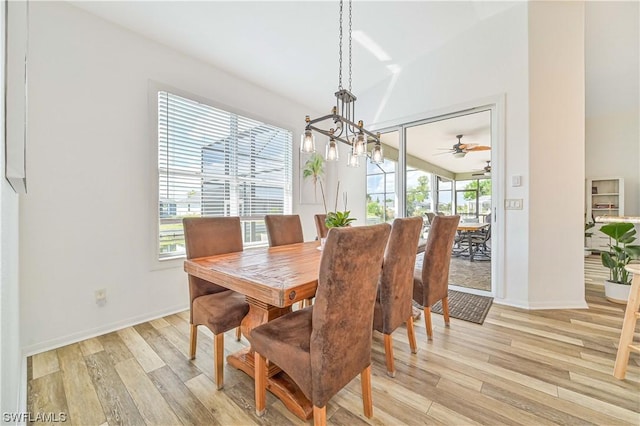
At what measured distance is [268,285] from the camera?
1.23 metres

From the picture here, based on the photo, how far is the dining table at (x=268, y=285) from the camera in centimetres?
125

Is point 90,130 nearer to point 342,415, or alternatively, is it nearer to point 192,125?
point 192,125

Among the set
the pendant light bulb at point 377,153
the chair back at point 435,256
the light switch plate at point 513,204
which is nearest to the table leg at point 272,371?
the chair back at point 435,256

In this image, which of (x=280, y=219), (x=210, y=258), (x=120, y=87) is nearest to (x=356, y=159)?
(x=280, y=219)

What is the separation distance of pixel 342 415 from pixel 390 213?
3.56 metres

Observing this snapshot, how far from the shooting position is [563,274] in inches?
109

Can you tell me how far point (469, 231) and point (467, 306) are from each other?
2089 millimetres

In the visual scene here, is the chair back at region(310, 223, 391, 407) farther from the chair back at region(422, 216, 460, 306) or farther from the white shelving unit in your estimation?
the white shelving unit

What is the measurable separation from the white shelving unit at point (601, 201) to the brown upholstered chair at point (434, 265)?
563 centimetres

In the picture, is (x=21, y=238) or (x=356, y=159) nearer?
(x=21, y=238)

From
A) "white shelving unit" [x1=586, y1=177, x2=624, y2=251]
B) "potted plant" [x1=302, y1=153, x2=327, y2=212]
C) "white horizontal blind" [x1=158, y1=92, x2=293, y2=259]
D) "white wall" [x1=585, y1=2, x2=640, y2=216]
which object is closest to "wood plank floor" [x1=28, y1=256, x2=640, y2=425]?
"white horizontal blind" [x1=158, y1=92, x2=293, y2=259]

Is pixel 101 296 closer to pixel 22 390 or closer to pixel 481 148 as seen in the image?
pixel 22 390

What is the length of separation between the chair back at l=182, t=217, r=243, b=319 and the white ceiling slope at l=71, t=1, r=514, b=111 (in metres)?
1.96

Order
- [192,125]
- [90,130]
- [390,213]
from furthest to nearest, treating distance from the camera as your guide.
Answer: [390,213]
[192,125]
[90,130]
